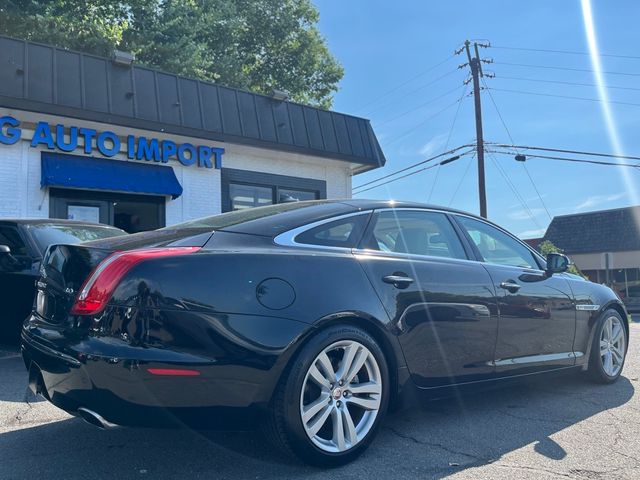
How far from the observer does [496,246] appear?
167 inches

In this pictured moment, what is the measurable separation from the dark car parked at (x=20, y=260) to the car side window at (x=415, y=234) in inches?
132

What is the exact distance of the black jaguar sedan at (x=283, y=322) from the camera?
8.31ft

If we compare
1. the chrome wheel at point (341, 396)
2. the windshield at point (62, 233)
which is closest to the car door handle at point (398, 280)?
the chrome wheel at point (341, 396)

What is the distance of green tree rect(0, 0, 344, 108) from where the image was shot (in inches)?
609

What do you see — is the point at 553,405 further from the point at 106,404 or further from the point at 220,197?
the point at 220,197

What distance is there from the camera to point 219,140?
1041 centimetres

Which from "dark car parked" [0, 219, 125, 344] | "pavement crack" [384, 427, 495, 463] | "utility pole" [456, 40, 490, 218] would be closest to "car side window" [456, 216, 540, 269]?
"pavement crack" [384, 427, 495, 463]

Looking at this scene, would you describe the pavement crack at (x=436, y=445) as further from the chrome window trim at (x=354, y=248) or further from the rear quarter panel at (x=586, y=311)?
the rear quarter panel at (x=586, y=311)

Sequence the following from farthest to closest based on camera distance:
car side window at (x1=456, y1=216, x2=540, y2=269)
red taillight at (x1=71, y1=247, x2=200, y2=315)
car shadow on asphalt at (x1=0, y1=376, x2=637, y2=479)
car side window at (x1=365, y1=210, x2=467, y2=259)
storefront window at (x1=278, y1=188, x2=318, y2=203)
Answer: storefront window at (x1=278, y1=188, x2=318, y2=203) → car side window at (x1=456, y1=216, x2=540, y2=269) → car side window at (x1=365, y1=210, x2=467, y2=259) → car shadow on asphalt at (x1=0, y1=376, x2=637, y2=479) → red taillight at (x1=71, y1=247, x2=200, y2=315)

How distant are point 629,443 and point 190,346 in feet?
8.67

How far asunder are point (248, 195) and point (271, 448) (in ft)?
29.0

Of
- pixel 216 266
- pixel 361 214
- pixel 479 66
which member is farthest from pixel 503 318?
pixel 479 66

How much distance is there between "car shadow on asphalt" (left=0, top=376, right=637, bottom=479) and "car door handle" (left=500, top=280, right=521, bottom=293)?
0.85 meters

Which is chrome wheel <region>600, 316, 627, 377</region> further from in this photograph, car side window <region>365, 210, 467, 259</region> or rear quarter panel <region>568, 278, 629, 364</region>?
car side window <region>365, 210, 467, 259</region>
